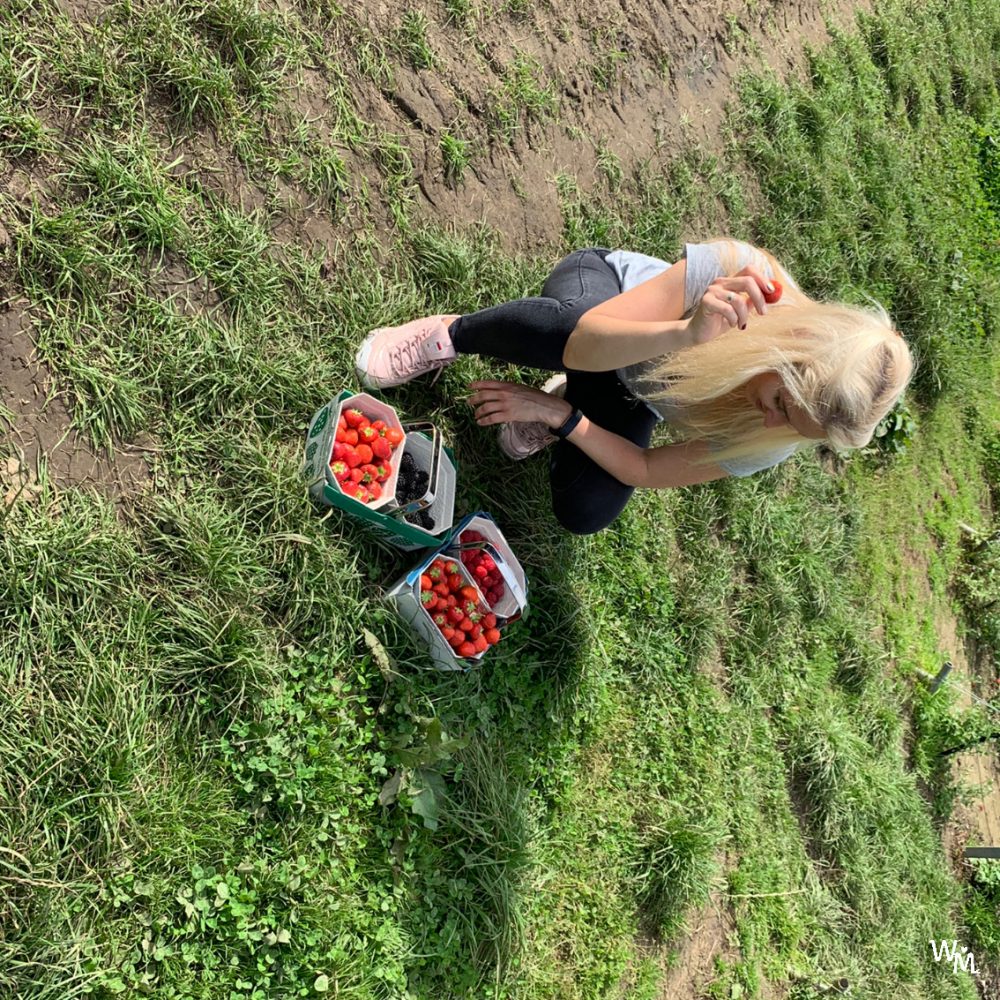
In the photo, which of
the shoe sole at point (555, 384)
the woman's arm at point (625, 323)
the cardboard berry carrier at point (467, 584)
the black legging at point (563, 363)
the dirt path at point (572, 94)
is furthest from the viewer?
the shoe sole at point (555, 384)

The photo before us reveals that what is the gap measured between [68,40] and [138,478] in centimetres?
145

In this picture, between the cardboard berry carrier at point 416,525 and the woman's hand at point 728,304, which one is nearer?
the woman's hand at point 728,304

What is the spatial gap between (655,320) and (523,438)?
0.99m

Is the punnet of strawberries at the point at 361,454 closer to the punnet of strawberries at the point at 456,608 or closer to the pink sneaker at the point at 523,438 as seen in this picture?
the punnet of strawberries at the point at 456,608

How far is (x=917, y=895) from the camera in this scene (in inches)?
200

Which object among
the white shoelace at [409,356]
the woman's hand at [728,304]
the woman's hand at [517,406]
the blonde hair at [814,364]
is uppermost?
the woman's hand at [728,304]

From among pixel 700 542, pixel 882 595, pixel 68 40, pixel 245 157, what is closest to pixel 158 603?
pixel 245 157

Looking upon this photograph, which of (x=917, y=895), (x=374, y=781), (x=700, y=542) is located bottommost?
(x=917, y=895)

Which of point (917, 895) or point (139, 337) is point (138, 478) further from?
point (917, 895)

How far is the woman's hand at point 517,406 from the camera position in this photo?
3.20m

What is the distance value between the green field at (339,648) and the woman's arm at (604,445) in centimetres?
27

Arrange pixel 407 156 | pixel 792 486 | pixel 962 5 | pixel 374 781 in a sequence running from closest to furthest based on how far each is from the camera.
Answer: pixel 374 781 → pixel 407 156 → pixel 792 486 → pixel 962 5

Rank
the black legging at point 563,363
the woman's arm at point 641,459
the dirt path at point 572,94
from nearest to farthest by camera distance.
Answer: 1. the black legging at point 563,363
2. the woman's arm at point 641,459
3. the dirt path at point 572,94

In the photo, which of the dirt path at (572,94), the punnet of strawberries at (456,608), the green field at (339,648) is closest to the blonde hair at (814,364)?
the punnet of strawberries at (456,608)
